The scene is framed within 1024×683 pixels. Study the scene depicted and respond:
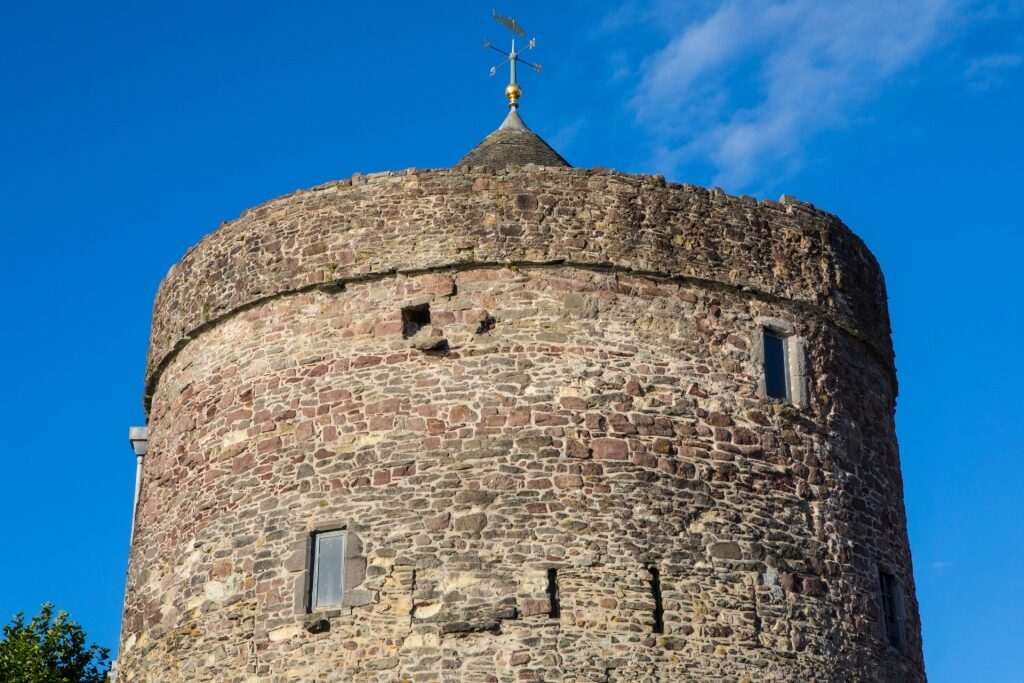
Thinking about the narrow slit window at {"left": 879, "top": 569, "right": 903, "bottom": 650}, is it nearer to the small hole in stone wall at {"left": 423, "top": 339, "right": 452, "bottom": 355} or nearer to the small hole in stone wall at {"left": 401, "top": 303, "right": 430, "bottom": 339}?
the small hole in stone wall at {"left": 423, "top": 339, "right": 452, "bottom": 355}

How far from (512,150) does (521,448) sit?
4.79 meters

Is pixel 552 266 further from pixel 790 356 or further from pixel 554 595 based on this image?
pixel 554 595

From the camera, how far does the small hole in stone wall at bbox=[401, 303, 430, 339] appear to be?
50.9 feet

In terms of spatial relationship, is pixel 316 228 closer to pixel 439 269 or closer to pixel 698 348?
pixel 439 269

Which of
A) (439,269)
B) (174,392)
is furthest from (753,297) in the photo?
(174,392)

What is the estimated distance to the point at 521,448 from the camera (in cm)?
1477

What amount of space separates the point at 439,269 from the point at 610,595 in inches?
141

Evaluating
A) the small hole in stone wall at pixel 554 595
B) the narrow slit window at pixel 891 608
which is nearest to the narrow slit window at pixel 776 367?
the narrow slit window at pixel 891 608

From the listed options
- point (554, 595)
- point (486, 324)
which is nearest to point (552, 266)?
point (486, 324)

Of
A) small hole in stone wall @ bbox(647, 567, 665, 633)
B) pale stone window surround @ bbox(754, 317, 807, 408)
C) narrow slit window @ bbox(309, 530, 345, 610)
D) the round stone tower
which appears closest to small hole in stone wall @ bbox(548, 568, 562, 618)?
the round stone tower

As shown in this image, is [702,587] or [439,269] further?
[439,269]

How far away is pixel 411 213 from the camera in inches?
630

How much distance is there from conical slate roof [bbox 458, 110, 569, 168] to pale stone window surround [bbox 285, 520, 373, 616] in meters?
4.92

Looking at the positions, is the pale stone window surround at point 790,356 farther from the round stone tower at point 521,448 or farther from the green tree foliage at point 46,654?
the green tree foliage at point 46,654
